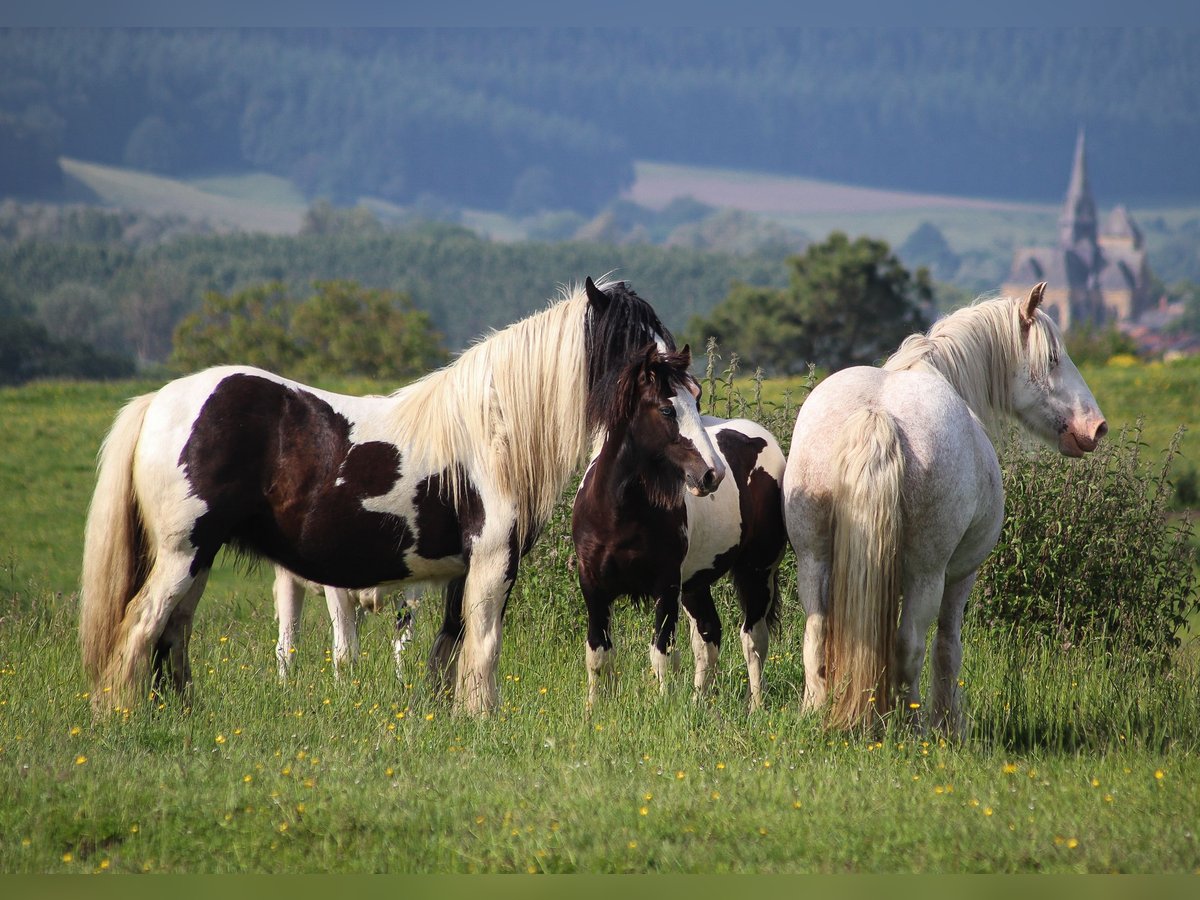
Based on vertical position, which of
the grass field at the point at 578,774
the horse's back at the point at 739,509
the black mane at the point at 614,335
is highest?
the black mane at the point at 614,335

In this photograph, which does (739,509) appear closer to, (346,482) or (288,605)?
(346,482)

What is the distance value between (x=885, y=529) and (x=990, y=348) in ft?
5.70

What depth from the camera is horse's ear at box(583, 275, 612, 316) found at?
229 inches

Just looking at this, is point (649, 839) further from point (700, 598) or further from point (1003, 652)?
point (1003, 652)

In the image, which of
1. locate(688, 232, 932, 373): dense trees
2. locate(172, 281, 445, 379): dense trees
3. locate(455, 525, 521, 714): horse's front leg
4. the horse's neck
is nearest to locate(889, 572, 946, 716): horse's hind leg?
the horse's neck

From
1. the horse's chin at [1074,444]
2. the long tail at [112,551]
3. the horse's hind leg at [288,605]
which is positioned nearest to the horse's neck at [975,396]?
the horse's chin at [1074,444]

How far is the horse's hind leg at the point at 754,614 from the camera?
21.9ft

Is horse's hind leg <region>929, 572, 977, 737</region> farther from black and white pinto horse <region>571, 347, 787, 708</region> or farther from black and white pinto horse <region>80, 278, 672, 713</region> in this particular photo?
black and white pinto horse <region>80, 278, 672, 713</region>

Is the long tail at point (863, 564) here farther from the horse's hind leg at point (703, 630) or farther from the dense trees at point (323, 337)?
the dense trees at point (323, 337)

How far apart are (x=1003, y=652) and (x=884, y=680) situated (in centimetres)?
265

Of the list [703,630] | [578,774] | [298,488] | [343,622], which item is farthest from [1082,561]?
[298,488]

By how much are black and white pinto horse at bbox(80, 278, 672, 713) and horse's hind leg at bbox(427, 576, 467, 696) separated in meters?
0.18

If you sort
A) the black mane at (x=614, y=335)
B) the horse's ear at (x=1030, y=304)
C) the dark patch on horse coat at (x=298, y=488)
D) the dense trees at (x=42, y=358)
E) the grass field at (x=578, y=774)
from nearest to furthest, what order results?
the grass field at (x=578, y=774) < the dark patch on horse coat at (x=298, y=488) < the black mane at (x=614, y=335) < the horse's ear at (x=1030, y=304) < the dense trees at (x=42, y=358)

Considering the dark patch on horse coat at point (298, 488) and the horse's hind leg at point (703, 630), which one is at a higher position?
the dark patch on horse coat at point (298, 488)
